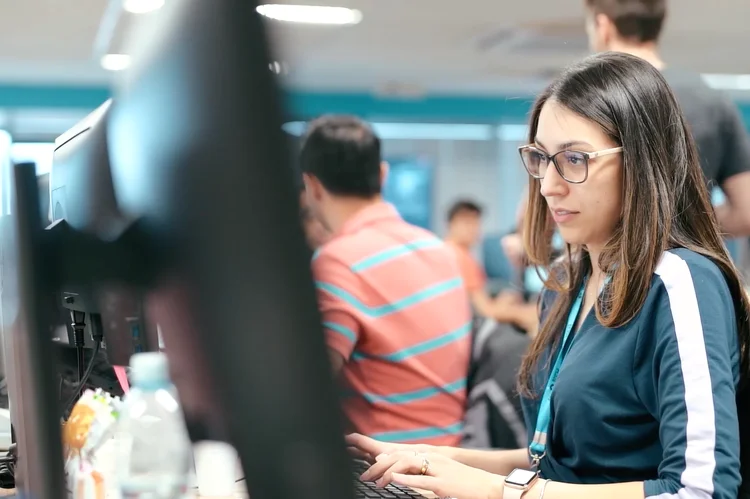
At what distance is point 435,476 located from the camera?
44.5 inches

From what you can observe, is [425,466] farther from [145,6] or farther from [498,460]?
[145,6]

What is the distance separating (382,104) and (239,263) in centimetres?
861

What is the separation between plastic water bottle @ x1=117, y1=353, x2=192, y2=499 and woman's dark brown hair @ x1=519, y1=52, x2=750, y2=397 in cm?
54

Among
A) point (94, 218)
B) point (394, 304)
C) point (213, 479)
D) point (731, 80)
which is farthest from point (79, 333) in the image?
point (731, 80)

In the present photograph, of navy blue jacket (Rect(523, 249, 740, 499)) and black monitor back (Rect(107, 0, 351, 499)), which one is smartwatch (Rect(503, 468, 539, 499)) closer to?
navy blue jacket (Rect(523, 249, 740, 499))

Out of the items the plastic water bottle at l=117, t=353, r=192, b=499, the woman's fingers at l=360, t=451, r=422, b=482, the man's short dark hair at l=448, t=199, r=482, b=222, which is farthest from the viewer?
the man's short dark hair at l=448, t=199, r=482, b=222

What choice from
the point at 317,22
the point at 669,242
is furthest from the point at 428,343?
the point at 317,22

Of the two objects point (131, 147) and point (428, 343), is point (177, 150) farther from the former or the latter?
point (428, 343)

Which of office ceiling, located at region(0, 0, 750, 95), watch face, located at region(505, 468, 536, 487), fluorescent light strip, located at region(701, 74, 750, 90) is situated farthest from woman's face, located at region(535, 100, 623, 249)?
fluorescent light strip, located at region(701, 74, 750, 90)

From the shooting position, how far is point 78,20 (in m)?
5.71

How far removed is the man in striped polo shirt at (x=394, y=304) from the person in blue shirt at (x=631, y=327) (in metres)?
0.53

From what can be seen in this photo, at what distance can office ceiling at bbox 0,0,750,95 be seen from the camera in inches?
222

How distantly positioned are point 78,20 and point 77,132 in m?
5.38

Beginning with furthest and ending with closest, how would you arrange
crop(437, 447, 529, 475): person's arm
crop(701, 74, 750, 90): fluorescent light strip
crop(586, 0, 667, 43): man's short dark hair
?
crop(701, 74, 750, 90): fluorescent light strip → crop(586, 0, 667, 43): man's short dark hair → crop(437, 447, 529, 475): person's arm
